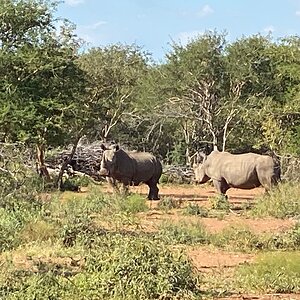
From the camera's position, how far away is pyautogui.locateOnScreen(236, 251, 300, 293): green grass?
8469 millimetres

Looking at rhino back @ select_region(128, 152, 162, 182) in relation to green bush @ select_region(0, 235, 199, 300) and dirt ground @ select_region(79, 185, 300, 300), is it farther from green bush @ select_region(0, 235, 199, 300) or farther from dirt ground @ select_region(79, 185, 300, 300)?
green bush @ select_region(0, 235, 199, 300)

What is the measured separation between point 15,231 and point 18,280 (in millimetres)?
3110

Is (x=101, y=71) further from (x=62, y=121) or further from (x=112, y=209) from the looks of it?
(x=112, y=209)

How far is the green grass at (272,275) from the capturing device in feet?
27.8

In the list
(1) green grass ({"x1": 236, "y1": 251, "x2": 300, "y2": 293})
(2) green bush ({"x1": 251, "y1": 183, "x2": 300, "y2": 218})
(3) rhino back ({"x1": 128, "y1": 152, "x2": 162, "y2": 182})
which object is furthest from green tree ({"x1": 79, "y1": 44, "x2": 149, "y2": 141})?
(1) green grass ({"x1": 236, "y1": 251, "x2": 300, "y2": 293})

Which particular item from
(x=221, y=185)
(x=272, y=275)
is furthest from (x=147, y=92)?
(x=272, y=275)

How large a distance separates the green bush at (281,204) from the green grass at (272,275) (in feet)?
20.2

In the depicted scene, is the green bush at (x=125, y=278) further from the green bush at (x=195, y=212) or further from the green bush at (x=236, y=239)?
the green bush at (x=195, y=212)

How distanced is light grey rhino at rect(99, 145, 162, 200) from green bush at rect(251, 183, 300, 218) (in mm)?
4715

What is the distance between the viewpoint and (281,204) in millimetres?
15852

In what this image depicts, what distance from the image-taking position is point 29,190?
33.3ft

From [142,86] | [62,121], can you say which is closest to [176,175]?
[142,86]

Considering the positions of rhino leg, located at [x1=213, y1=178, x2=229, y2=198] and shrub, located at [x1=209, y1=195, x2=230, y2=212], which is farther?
rhino leg, located at [x1=213, y1=178, x2=229, y2=198]

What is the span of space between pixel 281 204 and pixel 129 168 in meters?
5.78
